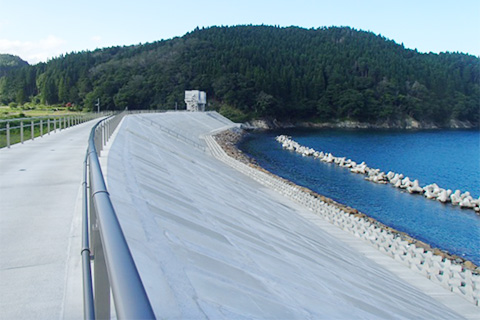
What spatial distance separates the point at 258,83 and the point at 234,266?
110433 mm

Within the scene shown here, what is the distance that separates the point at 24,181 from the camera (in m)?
9.27

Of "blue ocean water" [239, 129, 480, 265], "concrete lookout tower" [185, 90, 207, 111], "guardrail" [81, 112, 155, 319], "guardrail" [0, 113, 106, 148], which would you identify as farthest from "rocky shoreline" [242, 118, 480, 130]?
"guardrail" [81, 112, 155, 319]

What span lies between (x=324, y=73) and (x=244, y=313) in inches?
5462

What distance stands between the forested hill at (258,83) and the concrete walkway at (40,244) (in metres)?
97.3

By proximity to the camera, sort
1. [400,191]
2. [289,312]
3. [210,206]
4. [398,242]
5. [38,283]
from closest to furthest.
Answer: [38,283], [289,312], [210,206], [398,242], [400,191]

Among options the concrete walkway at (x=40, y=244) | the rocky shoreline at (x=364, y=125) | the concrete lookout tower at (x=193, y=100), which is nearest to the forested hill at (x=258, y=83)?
the rocky shoreline at (x=364, y=125)

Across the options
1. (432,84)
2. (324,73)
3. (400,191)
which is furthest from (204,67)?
(400,191)

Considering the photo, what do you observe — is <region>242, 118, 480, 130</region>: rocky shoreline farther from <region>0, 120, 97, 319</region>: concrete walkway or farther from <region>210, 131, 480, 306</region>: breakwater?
<region>0, 120, 97, 319</region>: concrete walkway

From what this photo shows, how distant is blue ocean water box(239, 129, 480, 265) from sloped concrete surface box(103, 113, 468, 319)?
10.9 m

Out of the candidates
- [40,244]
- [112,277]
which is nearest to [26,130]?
[40,244]

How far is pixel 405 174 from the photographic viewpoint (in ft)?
139

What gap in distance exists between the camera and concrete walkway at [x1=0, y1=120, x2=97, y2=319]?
3.85 meters

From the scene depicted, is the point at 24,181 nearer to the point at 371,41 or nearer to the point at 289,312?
the point at 289,312

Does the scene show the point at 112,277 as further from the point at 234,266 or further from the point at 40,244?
the point at 234,266
